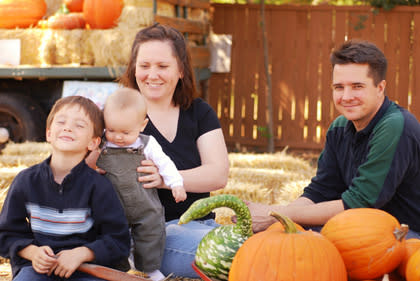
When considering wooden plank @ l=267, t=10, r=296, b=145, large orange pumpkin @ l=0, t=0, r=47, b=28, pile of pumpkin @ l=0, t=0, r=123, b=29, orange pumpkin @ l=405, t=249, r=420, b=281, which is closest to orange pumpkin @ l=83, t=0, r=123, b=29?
pile of pumpkin @ l=0, t=0, r=123, b=29

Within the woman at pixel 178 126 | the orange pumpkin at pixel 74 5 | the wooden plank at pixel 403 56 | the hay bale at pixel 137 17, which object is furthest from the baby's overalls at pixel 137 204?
the wooden plank at pixel 403 56

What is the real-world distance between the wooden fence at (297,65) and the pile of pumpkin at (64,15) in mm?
3053

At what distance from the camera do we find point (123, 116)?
2.56 meters

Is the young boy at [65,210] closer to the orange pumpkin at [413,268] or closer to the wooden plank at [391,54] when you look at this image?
the orange pumpkin at [413,268]

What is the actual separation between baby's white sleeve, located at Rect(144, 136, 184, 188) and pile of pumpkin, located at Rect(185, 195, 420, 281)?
1.09 ft

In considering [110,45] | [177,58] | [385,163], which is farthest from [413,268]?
[110,45]

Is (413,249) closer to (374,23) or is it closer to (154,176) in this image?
(154,176)

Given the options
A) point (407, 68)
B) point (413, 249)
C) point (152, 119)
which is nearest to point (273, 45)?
point (407, 68)

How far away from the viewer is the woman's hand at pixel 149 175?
2.67 meters

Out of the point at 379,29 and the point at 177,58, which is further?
the point at 379,29

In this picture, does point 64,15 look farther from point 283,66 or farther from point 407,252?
point 407,252

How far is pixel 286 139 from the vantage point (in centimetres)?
974

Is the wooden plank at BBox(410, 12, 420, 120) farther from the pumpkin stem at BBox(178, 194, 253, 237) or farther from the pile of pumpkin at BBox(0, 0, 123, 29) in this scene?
the pumpkin stem at BBox(178, 194, 253, 237)

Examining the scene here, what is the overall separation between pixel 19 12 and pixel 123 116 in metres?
5.23
